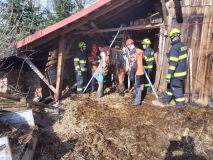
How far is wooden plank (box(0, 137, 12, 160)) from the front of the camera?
4137 millimetres

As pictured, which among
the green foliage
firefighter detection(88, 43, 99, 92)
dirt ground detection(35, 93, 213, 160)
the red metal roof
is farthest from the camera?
the green foliage

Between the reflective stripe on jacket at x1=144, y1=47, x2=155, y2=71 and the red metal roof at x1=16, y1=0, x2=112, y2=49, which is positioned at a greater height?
the red metal roof at x1=16, y1=0, x2=112, y2=49

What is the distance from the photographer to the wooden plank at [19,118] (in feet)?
19.7

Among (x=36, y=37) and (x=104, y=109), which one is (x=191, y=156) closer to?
(x=104, y=109)

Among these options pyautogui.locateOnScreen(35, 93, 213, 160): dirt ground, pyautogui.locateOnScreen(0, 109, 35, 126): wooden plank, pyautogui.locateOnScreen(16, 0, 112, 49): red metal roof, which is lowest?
pyautogui.locateOnScreen(35, 93, 213, 160): dirt ground

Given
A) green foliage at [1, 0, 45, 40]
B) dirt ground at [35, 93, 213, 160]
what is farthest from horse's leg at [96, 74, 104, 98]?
green foliage at [1, 0, 45, 40]

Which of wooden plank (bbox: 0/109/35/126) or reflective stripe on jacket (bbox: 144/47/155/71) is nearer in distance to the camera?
wooden plank (bbox: 0/109/35/126)

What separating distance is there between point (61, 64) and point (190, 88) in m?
4.17

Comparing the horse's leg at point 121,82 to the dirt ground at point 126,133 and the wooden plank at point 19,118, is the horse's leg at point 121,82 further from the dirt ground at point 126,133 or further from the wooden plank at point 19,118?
the wooden plank at point 19,118

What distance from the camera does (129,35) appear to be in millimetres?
9609

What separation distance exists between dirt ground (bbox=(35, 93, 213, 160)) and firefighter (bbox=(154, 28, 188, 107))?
46 cm

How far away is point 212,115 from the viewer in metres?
7.12

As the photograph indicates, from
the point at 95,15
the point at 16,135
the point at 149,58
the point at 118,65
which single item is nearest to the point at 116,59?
the point at 118,65

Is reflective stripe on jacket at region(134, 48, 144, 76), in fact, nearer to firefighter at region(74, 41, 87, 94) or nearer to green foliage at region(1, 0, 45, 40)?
firefighter at region(74, 41, 87, 94)
